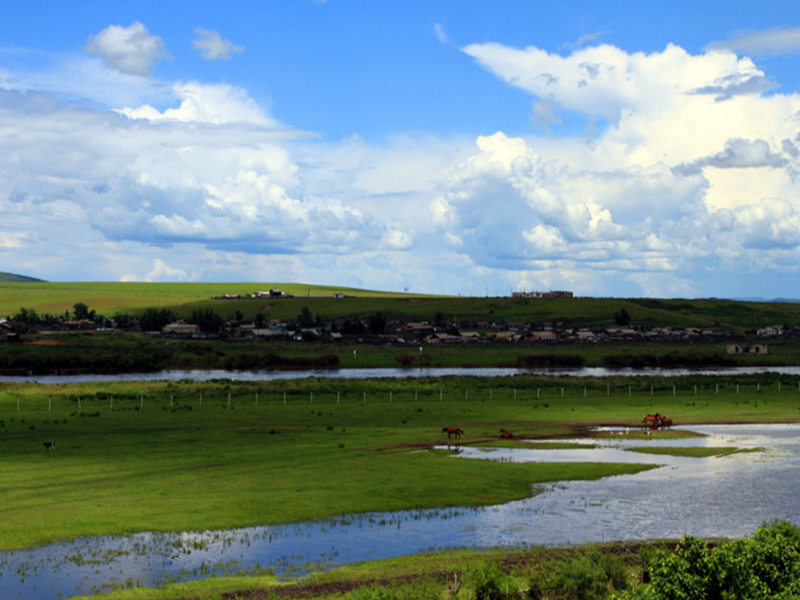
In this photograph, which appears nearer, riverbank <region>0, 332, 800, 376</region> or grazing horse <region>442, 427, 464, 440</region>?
grazing horse <region>442, 427, 464, 440</region>

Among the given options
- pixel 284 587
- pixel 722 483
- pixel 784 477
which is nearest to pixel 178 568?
pixel 284 587

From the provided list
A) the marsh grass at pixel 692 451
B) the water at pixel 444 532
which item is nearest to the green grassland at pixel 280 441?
the water at pixel 444 532

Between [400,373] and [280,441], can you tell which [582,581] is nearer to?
[280,441]

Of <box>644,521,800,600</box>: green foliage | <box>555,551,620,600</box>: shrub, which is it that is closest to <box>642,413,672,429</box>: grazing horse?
<box>555,551,620,600</box>: shrub

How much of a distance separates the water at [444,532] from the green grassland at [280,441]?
1380mm

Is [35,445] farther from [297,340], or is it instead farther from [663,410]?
[297,340]

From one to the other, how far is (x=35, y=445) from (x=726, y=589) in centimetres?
3814

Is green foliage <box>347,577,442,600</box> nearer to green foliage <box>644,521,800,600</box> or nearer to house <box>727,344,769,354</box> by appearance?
green foliage <box>644,521,800,600</box>

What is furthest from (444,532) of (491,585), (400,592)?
(400,592)

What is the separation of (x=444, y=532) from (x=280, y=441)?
20.5 metres

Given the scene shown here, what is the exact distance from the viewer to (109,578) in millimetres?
21047

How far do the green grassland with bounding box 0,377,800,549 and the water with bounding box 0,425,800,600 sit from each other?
138cm

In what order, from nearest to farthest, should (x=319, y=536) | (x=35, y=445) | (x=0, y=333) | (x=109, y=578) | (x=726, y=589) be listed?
(x=726, y=589), (x=109, y=578), (x=319, y=536), (x=35, y=445), (x=0, y=333)

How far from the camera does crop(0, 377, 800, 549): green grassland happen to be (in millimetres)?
29141
